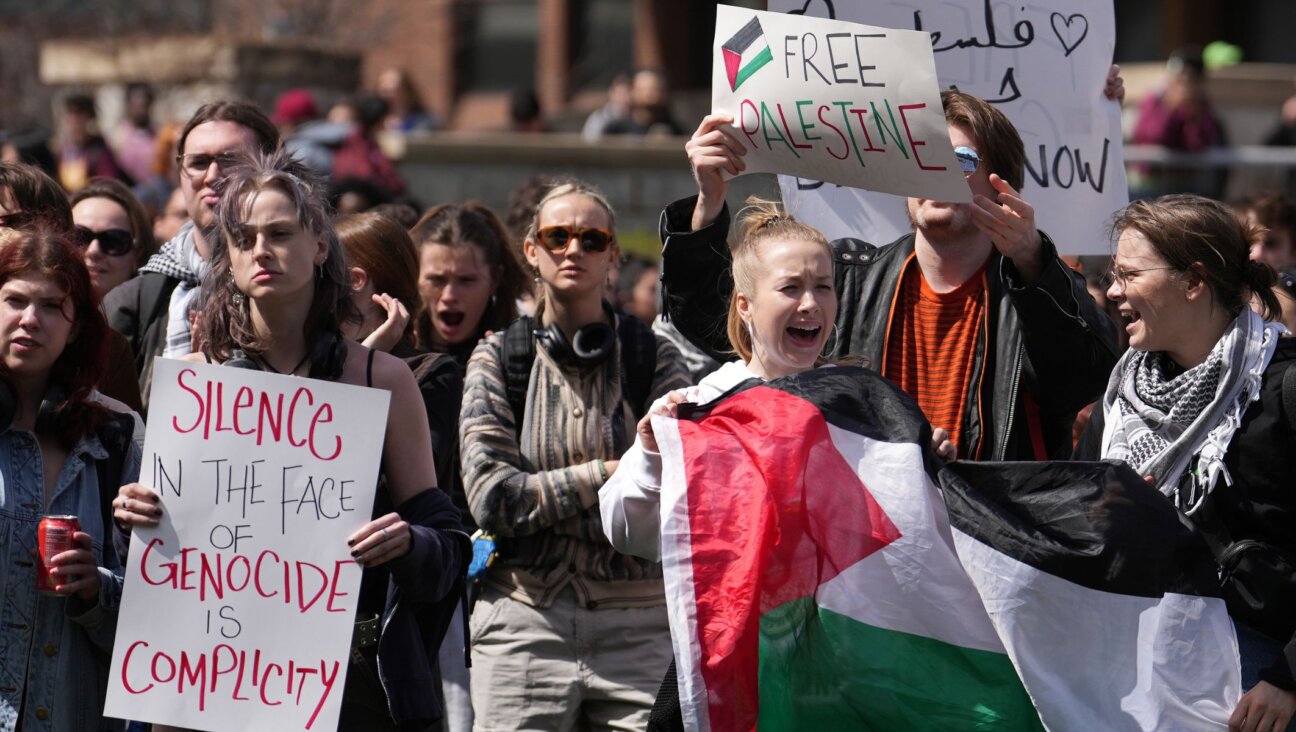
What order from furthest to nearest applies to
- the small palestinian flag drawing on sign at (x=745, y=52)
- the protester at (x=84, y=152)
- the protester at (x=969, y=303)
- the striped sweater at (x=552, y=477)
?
the protester at (x=84, y=152)
the striped sweater at (x=552, y=477)
the small palestinian flag drawing on sign at (x=745, y=52)
the protester at (x=969, y=303)

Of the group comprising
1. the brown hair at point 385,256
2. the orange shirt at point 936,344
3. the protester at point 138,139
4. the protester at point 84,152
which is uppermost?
the protester at point 138,139

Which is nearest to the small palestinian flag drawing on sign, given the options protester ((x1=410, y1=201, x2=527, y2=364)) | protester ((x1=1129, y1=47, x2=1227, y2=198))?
protester ((x1=410, y1=201, x2=527, y2=364))

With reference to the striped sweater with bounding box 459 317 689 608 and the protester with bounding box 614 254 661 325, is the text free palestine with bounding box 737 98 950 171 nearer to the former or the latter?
the striped sweater with bounding box 459 317 689 608

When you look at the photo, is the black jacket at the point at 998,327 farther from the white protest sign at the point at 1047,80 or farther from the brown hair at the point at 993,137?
the white protest sign at the point at 1047,80

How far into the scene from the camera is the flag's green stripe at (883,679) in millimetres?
3877

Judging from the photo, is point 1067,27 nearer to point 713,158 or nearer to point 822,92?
point 822,92

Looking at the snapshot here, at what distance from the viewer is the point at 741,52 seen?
458 cm

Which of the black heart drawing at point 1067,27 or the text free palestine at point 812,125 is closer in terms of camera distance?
the text free palestine at point 812,125

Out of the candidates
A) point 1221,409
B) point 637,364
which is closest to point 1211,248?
point 1221,409

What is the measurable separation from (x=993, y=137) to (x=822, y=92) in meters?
0.42

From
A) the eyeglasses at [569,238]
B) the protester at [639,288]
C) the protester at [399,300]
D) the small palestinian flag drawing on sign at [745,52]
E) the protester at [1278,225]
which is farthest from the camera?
the protester at [639,288]

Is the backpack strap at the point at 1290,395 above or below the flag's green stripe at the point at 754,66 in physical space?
below

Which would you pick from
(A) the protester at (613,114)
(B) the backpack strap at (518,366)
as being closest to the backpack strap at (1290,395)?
(B) the backpack strap at (518,366)

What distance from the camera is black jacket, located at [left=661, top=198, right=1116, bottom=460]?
423 centimetres
